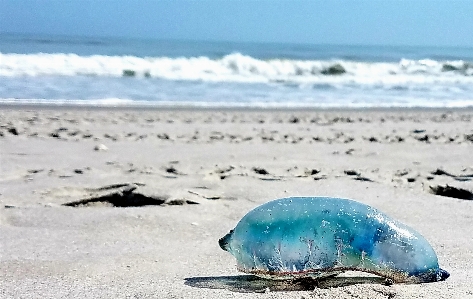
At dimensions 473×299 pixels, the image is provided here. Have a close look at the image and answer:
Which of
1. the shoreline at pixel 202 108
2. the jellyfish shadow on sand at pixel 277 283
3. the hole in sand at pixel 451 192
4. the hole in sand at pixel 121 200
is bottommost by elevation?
the shoreline at pixel 202 108

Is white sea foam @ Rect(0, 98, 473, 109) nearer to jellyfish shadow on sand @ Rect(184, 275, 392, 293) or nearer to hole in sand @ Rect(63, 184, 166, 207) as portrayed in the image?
hole in sand @ Rect(63, 184, 166, 207)

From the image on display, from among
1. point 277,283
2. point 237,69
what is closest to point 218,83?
point 237,69

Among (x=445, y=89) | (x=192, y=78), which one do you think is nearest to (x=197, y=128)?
(x=192, y=78)

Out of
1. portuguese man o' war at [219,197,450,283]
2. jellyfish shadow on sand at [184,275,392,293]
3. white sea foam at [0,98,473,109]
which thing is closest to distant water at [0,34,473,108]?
white sea foam at [0,98,473,109]

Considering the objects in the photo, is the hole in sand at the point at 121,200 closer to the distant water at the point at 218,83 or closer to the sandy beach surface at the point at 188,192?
the sandy beach surface at the point at 188,192

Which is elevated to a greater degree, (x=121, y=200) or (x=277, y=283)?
(x=277, y=283)

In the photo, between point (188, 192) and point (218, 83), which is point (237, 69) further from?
point (188, 192)

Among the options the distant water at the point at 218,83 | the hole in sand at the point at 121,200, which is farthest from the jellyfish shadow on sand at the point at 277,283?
the distant water at the point at 218,83
